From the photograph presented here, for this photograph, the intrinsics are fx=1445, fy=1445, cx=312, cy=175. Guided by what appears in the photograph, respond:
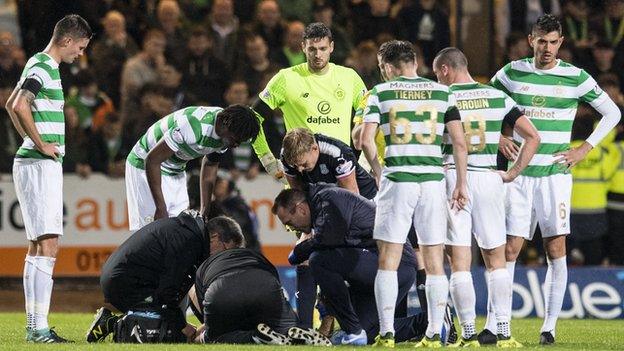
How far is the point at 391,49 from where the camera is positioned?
10078 mm

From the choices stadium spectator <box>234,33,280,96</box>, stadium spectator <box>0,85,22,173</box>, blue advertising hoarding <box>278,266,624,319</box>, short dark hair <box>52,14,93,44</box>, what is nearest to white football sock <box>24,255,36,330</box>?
short dark hair <box>52,14,93,44</box>

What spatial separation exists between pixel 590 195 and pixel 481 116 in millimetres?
5906

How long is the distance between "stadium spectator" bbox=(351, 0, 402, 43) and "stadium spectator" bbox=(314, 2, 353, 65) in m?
0.17

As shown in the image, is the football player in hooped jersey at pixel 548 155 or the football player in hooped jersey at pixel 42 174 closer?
the football player in hooped jersey at pixel 42 174

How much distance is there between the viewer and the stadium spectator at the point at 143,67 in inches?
643

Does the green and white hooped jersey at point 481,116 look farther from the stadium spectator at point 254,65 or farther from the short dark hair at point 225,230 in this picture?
the stadium spectator at point 254,65

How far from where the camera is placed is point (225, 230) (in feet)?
34.9

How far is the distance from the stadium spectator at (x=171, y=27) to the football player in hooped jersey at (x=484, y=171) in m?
6.90

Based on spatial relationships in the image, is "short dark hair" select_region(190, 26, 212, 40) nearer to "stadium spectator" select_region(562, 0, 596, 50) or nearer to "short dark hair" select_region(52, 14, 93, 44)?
"stadium spectator" select_region(562, 0, 596, 50)

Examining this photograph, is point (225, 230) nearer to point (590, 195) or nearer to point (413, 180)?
point (413, 180)

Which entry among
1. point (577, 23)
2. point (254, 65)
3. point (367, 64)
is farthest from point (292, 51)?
point (577, 23)

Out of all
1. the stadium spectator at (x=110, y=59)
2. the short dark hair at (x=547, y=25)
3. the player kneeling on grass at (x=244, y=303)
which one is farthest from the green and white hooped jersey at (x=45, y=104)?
the stadium spectator at (x=110, y=59)

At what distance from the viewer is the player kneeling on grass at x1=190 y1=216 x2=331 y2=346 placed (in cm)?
1005

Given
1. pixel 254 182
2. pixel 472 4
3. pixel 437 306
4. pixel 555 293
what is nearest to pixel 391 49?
pixel 437 306
